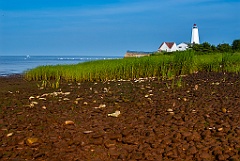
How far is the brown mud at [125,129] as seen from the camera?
4.55 m

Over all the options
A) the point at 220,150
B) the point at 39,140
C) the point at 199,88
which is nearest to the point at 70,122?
the point at 39,140

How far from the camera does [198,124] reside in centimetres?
550

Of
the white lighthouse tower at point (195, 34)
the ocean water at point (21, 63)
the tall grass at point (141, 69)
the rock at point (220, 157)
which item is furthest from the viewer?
the white lighthouse tower at point (195, 34)

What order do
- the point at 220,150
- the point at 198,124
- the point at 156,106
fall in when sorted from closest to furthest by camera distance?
the point at 220,150 < the point at 198,124 < the point at 156,106

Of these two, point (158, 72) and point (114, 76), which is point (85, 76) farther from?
point (158, 72)

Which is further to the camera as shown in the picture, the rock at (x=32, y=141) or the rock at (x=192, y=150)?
the rock at (x=32, y=141)

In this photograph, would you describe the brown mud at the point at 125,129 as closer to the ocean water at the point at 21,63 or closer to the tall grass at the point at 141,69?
the tall grass at the point at 141,69

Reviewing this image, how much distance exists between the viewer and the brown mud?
4.55m

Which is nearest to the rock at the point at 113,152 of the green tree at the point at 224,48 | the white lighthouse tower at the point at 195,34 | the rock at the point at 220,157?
the rock at the point at 220,157

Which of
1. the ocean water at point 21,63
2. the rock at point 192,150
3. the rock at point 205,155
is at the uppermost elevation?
the rock at point 192,150

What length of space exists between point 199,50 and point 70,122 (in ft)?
89.3

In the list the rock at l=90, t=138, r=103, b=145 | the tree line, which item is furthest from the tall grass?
the tree line

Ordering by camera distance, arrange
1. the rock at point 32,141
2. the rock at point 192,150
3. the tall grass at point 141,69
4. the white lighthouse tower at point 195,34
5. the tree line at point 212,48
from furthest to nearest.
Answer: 1. the white lighthouse tower at point 195,34
2. the tree line at point 212,48
3. the tall grass at point 141,69
4. the rock at point 32,141
5. the rock at point 192,150

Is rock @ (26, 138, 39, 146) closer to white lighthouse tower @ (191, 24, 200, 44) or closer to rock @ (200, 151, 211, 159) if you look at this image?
rock @ (200, 151, 211, 159)
